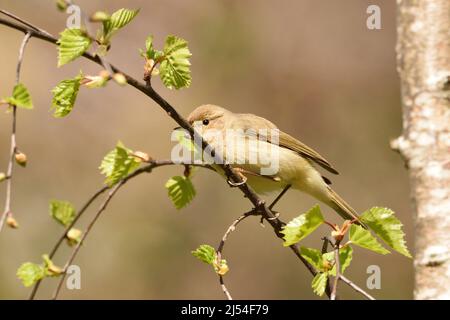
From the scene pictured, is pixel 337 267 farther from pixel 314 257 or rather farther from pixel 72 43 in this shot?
pixel 72 43

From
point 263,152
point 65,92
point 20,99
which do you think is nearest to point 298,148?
point 263,152

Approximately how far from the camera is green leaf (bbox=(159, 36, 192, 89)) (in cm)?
202

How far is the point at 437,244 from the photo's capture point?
2.01 metres

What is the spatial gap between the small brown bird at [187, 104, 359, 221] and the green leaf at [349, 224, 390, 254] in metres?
1.86

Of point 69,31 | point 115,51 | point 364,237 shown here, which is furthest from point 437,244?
point 115,51

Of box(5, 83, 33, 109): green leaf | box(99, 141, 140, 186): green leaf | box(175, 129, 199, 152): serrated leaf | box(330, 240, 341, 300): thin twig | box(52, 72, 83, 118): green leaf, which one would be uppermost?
box(52, 72, 83, 118): green leaf

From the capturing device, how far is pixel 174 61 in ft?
6.67

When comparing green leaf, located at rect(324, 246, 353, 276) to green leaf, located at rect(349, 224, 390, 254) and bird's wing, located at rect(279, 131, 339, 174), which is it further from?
bird's wing, located at rect(279, 131, 339, 174)

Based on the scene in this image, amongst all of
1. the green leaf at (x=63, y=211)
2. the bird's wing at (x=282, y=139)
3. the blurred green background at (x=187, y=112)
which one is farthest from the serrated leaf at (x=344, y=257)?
the blurred green background at (x=187, y=112)

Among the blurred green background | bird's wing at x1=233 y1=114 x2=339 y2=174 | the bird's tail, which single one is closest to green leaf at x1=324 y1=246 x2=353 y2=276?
bird's wing at x1=233 y1=114 x2=339 y2=174

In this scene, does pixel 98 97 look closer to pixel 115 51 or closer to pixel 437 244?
pixel 115 51

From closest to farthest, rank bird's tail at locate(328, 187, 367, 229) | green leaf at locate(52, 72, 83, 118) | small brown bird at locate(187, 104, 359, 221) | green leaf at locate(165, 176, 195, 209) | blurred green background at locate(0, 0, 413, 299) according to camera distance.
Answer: green leaf at locate(52, 72, 83, 118)
green leaf at locate(165, 176, 195, 209)
small brown bird at locate(187, 104, 359, 221)
bird's tail at locate(328, 187, 367, 229)
blurred green background at locate(0, 0, 413, 299)

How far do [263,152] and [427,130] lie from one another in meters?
1.91

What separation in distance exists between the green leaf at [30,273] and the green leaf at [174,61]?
2.13 feet
